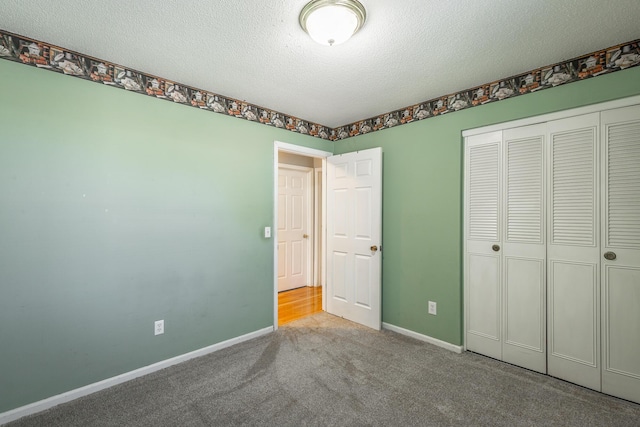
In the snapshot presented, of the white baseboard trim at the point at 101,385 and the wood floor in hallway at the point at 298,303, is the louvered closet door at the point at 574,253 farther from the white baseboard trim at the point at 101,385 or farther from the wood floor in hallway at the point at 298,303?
the white baseboard trim at the point at 101,385

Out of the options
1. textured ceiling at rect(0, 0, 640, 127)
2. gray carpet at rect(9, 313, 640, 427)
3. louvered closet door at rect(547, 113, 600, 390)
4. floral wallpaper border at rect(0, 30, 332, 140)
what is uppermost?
textured ceiling at rect(0, 0, 640, 127)

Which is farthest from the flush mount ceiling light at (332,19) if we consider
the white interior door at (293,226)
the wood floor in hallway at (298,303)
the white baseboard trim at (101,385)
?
the white interior door at (293,226)

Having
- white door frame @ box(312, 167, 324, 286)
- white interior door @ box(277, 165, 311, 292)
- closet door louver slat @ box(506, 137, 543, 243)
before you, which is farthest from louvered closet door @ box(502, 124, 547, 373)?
white interior door @ box(277, 165, 311, 292)

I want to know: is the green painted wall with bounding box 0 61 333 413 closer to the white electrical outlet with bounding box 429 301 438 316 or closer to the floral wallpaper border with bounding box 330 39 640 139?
the floral wallpaper border with bounding box 330 39 640 139

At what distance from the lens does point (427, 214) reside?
2908 mm

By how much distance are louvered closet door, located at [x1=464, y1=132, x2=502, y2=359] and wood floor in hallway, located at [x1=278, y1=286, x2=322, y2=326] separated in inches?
75.0

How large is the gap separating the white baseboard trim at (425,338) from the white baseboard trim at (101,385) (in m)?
1.56

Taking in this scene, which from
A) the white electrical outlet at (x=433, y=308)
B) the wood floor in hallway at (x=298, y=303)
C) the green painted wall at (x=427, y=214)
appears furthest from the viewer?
the wood floor in hallway at (x=298, y=303)

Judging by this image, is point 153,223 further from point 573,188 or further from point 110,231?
point 573,188

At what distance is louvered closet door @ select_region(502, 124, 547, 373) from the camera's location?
2287 mm

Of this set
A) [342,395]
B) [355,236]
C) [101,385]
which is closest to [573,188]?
[355,236]

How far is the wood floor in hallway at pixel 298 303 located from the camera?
143 inches

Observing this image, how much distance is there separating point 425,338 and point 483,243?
3.66 feet

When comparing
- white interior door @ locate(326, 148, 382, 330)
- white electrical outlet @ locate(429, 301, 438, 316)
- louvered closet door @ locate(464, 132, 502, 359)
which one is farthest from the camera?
white interior door @ locate(326, 148, 382, 330)
